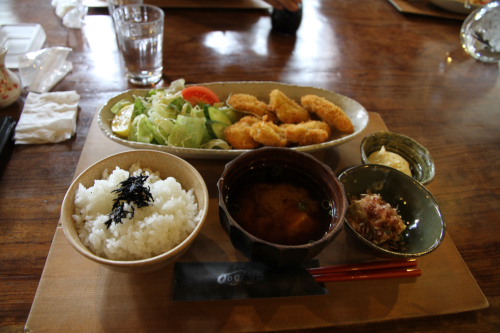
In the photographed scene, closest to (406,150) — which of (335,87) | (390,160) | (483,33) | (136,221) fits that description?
(390,160)

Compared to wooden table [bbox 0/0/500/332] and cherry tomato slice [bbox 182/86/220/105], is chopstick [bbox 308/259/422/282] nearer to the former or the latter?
wooden table [bbox 0/0/500/332]

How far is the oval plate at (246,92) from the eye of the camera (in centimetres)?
157

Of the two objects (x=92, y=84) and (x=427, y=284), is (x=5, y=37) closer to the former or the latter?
(x=92, y=84)

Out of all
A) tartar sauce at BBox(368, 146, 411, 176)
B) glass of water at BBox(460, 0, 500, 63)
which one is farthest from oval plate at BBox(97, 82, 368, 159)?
glass of water at BBox(460, 0, 500, 63)

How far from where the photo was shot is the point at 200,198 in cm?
130

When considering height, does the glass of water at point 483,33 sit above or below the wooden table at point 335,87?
above

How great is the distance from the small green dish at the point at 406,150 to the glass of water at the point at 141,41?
1.55 meters

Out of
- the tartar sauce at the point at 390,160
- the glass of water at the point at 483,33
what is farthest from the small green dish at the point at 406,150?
the glass of water at the point at 483,33

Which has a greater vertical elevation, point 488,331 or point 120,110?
point 120,110

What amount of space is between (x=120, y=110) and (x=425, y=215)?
160 cm

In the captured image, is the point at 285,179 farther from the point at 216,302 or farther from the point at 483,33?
the point at 483,33

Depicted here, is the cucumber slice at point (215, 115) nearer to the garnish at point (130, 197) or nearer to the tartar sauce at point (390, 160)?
the garnish at point (130, 197)

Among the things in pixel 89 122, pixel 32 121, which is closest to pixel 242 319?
pixel 89 122

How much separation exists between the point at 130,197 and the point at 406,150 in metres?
1.46
